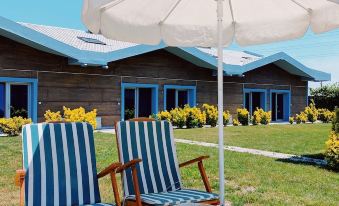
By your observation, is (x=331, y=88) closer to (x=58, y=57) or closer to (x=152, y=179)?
(x=58, y=57)

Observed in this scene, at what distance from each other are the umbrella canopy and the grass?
223 cm

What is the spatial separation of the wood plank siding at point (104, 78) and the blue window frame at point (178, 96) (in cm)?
25

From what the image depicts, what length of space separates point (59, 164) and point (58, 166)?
22 millimetres

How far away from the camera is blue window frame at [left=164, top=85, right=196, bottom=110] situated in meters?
21.4

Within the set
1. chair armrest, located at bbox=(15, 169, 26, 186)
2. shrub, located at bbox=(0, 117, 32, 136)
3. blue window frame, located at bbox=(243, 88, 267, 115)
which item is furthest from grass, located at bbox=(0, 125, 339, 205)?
blue window frame, located at bbox=(243, 88, 267, 115)

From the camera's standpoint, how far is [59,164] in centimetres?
422

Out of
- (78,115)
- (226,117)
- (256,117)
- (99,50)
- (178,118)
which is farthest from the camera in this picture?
(256,117)

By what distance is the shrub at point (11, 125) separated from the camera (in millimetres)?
14719

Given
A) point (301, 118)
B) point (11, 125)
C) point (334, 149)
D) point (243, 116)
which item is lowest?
point (334, 149)

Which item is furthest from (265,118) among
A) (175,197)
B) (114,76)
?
(175,197)

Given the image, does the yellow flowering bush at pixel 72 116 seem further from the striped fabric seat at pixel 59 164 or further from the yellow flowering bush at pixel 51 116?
the striped fabric seat at pixel 59 164

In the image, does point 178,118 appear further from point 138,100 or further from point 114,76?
point 114,76

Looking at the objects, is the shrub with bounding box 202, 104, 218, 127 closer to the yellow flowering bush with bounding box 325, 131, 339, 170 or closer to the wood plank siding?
the wood plank siding

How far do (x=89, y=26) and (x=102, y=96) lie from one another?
14241mm
